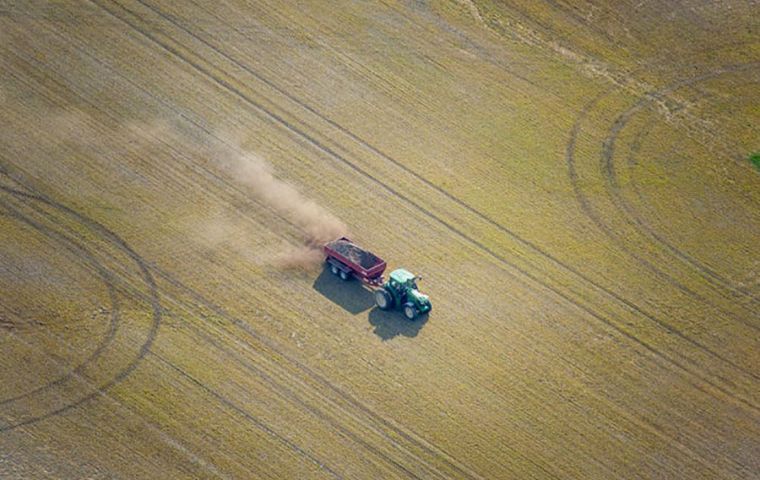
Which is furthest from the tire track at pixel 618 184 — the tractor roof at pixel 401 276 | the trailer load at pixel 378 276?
the tractor roof at pixel 401 276

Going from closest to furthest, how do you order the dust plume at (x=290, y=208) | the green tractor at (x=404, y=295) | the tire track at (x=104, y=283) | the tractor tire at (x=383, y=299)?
the tire track at (x=104, y=283)
the green tractor at (x=404, y=295)
the tractor tire at (x=383, y=299)
the dust plume at (x=290, y=208)

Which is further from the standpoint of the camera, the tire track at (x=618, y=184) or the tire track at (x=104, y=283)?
the tire track at (x=618, y=184)

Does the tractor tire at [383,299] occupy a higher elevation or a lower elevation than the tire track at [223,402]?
higher

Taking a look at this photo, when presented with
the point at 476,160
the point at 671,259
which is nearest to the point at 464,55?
the point at 476,160

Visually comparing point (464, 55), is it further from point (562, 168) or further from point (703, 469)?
point (703, 469)

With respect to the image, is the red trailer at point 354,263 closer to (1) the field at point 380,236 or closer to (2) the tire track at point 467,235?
(1) the field at point 380,236

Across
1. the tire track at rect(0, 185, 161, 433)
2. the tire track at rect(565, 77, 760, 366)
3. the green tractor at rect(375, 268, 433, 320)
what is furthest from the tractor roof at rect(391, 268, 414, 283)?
the tire track at rect(565, 77, 760, 366)

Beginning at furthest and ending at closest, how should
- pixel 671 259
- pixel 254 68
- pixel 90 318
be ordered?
pixel 254 68, pixel 671 259, pixel 90 318
